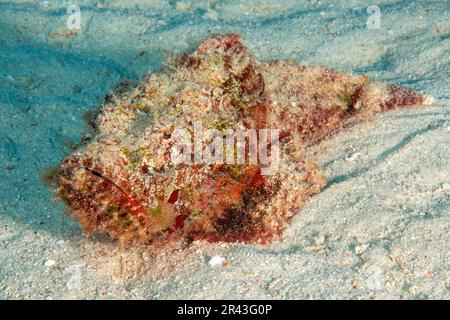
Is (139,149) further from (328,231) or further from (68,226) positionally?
(328,231)

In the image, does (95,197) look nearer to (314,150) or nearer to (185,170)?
(185,170)

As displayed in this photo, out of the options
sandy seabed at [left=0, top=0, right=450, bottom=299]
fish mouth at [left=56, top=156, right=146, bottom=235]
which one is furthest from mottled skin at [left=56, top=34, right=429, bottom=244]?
sandy seabed at [left=0, top=0, right=450, bottom=299]

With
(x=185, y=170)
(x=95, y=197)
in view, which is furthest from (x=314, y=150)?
(x=95, y=197)

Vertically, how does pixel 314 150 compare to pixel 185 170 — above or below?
below

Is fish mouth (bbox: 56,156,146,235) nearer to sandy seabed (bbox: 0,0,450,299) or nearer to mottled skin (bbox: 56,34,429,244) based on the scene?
mottled skin (bbox: 56,34,429,244)

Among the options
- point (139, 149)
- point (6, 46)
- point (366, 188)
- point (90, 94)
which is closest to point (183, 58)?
point (139, 149)
